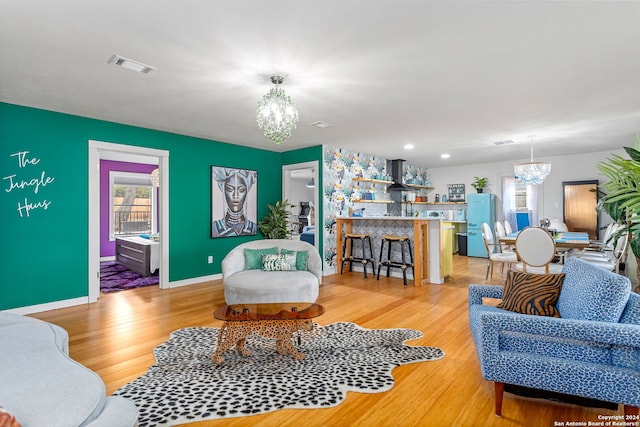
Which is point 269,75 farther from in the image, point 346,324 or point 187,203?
point 187,203

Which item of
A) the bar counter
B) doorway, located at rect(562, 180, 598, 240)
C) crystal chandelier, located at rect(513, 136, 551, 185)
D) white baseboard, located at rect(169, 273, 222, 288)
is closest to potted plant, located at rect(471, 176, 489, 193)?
doorway, located at rect(562, 180, 598, 240)

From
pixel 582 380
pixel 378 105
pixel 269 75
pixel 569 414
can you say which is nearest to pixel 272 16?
pixel 269 75

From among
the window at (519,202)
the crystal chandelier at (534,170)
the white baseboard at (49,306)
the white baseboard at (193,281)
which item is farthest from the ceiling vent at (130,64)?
the window at (519,202)

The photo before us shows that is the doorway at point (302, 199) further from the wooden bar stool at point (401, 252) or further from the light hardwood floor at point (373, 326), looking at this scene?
the light hardwood floor at point (373, 326)

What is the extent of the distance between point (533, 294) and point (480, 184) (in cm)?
674

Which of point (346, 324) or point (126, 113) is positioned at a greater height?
point (126, 113)

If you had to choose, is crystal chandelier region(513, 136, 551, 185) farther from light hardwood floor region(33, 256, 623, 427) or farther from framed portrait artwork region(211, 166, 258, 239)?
framed portrait artwork region(211, 166, 258, 239)

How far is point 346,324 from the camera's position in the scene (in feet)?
11.3

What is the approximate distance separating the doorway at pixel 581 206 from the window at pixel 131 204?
10.1 meters

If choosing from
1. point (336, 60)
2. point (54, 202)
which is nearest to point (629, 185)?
point (336, 60)

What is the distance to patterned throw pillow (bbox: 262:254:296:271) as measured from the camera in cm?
401

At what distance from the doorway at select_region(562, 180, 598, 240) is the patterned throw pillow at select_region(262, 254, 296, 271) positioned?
22.2ft

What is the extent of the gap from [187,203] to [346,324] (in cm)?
343

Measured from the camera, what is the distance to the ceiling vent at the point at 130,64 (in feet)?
8.72
